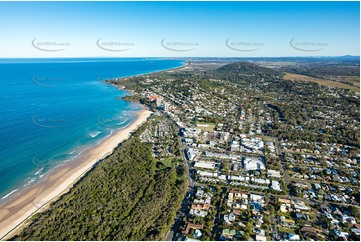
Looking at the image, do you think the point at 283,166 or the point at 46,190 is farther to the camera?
the point at 283,166

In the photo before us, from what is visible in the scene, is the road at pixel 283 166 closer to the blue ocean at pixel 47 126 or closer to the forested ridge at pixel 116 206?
the forested ridge at pixel 116 206

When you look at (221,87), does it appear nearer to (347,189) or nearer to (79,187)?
(347,189)

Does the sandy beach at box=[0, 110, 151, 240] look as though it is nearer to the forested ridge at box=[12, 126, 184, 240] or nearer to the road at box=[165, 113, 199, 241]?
the forested ridge at box=[12, 126, 184, 240]

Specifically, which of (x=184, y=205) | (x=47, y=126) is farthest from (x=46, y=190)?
(x=47, y=126)

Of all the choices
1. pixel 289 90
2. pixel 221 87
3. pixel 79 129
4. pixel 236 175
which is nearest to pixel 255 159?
pixel 236 175

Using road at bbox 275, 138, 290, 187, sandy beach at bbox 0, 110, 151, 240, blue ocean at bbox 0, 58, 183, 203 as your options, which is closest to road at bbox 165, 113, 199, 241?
road at bbox 275, 138, 290, 187

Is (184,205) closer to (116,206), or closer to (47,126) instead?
(116,206)

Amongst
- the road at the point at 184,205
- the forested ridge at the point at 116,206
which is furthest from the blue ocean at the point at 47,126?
the road at the point at 184,205
